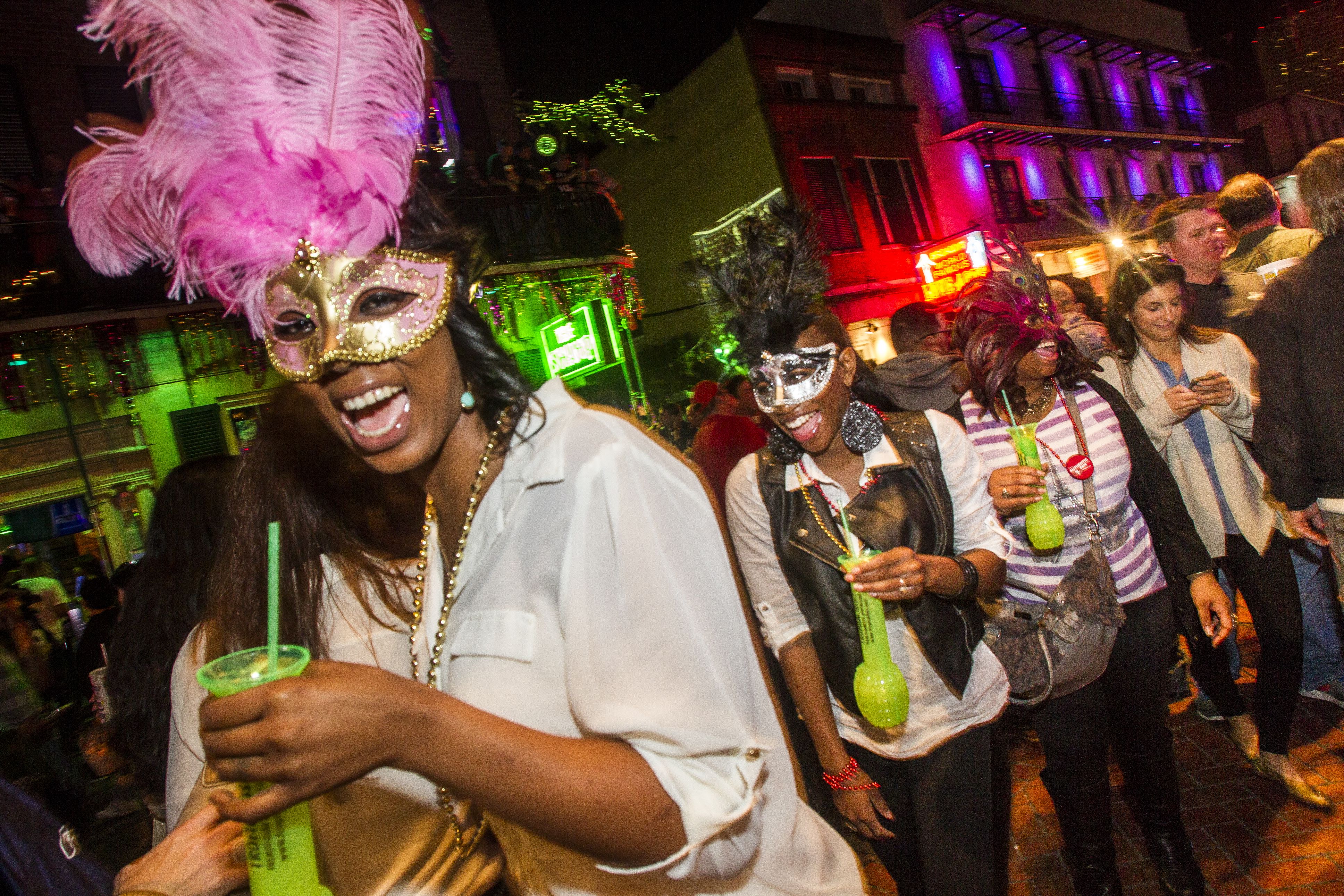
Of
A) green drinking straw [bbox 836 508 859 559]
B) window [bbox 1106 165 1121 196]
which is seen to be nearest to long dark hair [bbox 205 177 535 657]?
green drinking straw [bbox 836 508 859 559]

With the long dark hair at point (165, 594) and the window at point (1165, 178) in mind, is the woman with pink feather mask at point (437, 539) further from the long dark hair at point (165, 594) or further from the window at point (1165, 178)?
the window at point (1165, 178)

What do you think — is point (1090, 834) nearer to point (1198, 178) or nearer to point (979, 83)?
point (979, 83)

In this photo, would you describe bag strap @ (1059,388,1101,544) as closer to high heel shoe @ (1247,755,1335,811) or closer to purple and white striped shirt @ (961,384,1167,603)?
purple and white striped shirt @ (961,384,1167,603)

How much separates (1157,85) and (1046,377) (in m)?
33.7

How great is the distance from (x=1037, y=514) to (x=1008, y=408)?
0.42 metres

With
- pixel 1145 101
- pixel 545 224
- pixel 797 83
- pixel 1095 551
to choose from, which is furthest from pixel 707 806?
pixel 1145 101

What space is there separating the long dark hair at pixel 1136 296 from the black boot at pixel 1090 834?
6.73 ft

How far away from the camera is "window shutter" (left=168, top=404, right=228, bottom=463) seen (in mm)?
9164

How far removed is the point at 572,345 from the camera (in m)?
11.6

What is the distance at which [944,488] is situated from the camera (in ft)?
8.05

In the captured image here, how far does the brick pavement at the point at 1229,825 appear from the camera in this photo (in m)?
2.93

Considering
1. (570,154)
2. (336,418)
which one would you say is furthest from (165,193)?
(570,154)

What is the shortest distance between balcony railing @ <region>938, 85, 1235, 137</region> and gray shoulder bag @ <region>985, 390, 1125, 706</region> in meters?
20.6

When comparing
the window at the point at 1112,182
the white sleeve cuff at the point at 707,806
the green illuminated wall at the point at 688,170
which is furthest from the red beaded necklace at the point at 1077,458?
the window at the point at 1112,182
